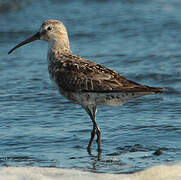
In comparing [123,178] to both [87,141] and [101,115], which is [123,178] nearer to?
[87,141]

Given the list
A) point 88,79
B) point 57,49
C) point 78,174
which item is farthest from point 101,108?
point 78,174

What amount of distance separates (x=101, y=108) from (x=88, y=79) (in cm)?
201

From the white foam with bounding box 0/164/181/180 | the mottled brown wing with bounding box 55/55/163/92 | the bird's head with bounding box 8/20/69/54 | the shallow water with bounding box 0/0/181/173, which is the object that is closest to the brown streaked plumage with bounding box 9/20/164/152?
the mottled brown wing with bounding box 55/55/163/92

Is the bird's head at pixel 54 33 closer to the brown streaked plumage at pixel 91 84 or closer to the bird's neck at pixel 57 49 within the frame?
the bird's neck at pixel 57 49

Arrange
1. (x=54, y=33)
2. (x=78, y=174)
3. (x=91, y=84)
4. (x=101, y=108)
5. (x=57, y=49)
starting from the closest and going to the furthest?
(x=78, y=174), (x=91, y=84), (x=57, y=49), (x=54, y=33), (x=101, y=108)

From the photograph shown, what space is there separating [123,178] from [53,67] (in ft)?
8.01

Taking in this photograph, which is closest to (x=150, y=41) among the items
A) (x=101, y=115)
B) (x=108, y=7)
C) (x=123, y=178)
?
(x=108, y=7)

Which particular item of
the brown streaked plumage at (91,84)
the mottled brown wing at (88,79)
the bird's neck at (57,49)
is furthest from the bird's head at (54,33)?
the mottled brown wing at (88,79)

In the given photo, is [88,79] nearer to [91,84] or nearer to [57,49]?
[91,84]

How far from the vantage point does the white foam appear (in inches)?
235

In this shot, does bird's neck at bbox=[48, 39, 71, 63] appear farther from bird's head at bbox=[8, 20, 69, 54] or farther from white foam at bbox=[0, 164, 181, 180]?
white foam at bbox=[0, 164, 181, 180]

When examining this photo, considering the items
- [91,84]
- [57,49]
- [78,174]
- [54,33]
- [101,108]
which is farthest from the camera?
[101,108]

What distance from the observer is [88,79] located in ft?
24.2

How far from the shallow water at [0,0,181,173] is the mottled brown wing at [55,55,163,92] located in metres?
0.87
